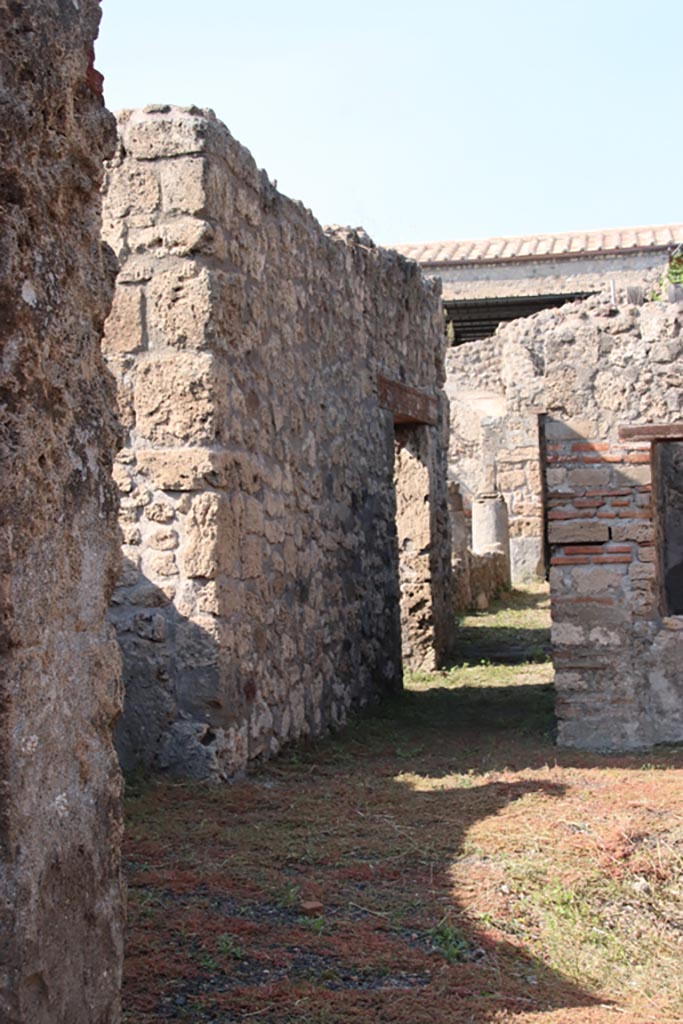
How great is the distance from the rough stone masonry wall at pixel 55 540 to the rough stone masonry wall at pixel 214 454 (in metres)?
2.87

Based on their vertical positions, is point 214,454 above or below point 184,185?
below

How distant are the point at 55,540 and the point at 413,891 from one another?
2293mm

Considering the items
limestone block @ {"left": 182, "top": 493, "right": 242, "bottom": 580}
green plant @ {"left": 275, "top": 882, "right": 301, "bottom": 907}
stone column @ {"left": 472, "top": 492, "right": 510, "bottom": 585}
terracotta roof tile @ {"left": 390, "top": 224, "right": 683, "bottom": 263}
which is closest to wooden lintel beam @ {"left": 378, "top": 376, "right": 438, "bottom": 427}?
limestone block @ {"left": 182, "top": 493, "right": 242, "bottom": 580}

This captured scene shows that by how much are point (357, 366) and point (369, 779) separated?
336 cm

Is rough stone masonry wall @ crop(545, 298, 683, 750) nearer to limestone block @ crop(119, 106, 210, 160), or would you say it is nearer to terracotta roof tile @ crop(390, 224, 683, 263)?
limestone block @ crop(119, 106, 210, 160)

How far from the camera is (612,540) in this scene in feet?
22.0

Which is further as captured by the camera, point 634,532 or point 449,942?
point 634,532

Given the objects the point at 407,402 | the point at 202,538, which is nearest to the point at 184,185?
the point at 202,538

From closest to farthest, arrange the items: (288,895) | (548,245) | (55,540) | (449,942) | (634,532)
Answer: (55,540), (449,942), (288,895), (634,532), (548,245)

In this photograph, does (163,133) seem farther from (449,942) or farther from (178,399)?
(449,942)

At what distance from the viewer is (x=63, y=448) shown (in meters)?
2.45

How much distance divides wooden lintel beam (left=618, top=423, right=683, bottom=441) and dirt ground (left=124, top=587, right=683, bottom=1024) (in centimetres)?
174

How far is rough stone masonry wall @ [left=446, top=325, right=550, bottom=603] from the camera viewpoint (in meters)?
17.0

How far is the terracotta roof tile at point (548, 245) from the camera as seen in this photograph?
947 inches
